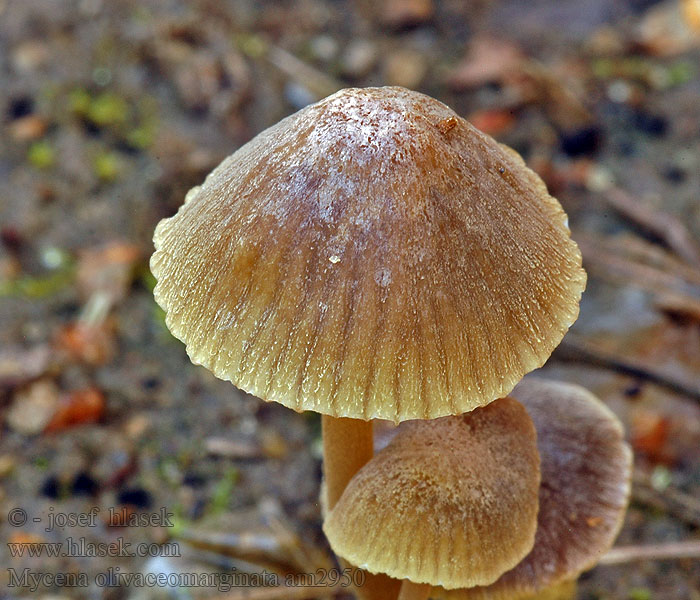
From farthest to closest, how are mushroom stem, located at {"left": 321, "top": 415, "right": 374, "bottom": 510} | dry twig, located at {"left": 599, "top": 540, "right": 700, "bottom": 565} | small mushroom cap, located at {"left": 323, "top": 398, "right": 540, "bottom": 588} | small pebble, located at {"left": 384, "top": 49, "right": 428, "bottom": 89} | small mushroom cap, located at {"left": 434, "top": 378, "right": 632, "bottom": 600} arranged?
small pebble, located at {"left": 384, "top": 49, "right": 428, "bottom": 89} → dry twig, located at {"left": 599, "top": 540, "right": 700, "bottom": 565} → small mushroom cap, located at {"left": 434, "top": 378, "right": 632, "bottom": 600} → mushroom stem, located at {"left": 321, "top": 415, "right": 374, "bottom": 510} → small mushroom cap, located at {"left": 323, "top": 398, "right": 540, "bottom": 588}

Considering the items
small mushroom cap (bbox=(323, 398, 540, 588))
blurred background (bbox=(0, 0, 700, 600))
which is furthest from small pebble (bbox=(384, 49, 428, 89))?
small mushroom cap (bbox=(323, 398, 540, 588))

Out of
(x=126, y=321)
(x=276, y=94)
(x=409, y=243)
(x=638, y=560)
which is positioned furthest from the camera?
(x=276, y=94)

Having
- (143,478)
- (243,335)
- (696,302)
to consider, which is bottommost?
(143,478)

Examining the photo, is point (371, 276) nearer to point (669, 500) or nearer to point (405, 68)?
point (669, 500)

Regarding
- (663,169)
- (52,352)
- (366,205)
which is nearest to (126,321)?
(52,352)

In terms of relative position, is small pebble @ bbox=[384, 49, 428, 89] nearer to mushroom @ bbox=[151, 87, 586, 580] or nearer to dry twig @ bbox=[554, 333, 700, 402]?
dry twig @ bbox=[554, 333, 700, 402]

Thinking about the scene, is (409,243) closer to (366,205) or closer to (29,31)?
(366,205)

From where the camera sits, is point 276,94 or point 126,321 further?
point 276,94
